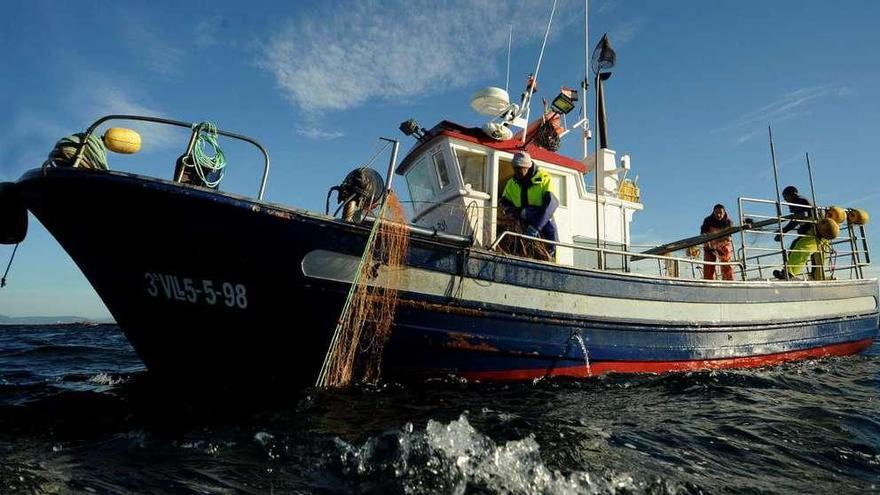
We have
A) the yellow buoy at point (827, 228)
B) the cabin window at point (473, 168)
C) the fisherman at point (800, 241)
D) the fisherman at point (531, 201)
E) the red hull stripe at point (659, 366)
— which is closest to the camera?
the red hull stripe at point (659, 366)

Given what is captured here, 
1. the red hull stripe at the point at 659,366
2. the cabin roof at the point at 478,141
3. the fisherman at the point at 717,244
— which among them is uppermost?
the cabin roof at the point at 478,141

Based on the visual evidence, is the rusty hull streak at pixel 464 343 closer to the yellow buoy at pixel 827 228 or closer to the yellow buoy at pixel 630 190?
the yellow buoy at pixel 630 190

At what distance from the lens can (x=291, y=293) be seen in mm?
4258

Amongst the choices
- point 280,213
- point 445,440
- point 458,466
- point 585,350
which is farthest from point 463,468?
point 585,350

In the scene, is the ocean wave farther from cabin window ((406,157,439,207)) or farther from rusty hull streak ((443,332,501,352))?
cabin window ((406,157,439,207))

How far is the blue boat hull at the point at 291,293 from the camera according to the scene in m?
4.02

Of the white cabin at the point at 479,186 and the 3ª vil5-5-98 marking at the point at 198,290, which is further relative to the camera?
the white cabin at the point at 479,186

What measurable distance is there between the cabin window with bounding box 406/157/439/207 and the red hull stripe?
9.45 ft

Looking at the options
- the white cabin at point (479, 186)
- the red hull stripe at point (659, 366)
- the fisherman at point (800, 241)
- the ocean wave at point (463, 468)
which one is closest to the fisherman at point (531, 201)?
the white cabin at point (479, 186)

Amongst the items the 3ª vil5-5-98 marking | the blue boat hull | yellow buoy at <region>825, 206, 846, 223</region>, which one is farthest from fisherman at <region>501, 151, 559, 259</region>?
yellow buoy at <region>825, 206, 846, 223</region>

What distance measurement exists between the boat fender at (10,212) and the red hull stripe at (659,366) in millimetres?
4586

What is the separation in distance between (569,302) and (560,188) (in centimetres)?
234

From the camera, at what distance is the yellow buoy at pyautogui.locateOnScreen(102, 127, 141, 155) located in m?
4.04

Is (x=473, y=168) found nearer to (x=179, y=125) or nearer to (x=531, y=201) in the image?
(x=531, y=201)
